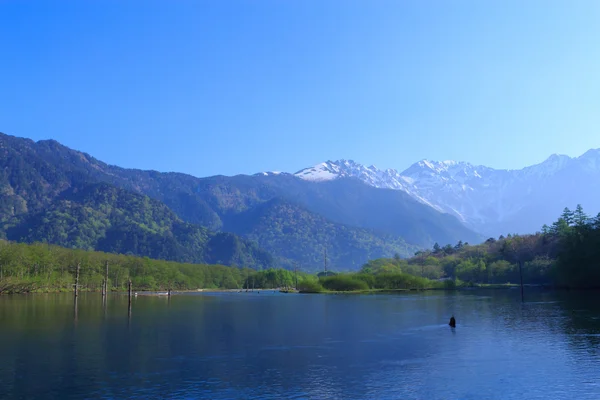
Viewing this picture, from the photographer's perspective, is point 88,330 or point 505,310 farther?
point 505,310

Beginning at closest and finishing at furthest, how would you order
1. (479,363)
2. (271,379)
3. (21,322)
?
(271,379)
(479,363)
(21,322)

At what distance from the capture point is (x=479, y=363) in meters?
53.1

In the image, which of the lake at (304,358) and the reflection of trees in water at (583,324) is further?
the reflection of trees in water at (583,324)

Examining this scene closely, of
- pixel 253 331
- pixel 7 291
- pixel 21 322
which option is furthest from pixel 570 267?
pixel 7 291

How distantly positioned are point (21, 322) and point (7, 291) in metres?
92.4

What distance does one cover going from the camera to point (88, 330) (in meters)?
79.2

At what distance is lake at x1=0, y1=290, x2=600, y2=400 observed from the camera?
42.8 m

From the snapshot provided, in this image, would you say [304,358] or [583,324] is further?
[583,324]

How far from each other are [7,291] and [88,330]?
106 meters

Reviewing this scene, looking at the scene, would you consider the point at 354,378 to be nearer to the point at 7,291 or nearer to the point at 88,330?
the point at 88,330

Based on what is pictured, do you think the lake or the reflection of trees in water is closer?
the lake

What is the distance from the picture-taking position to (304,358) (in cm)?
5716

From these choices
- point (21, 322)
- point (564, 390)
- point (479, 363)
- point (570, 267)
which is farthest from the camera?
point (570, 267)

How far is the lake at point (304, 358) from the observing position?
140 feet
